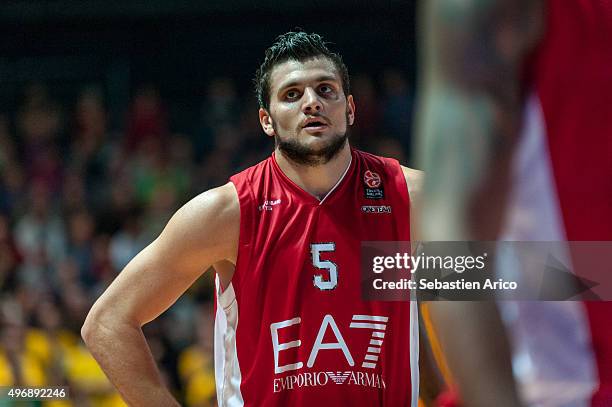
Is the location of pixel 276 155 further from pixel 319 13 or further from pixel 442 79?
pixel 319 13

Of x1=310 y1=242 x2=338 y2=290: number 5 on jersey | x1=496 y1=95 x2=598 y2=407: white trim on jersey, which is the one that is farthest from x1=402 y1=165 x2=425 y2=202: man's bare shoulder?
x1=496 y1=95 x2=598 y2=407: white trim on jersey

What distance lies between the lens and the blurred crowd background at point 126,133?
7.90m

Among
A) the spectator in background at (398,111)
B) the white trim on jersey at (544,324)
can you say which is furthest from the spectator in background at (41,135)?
the white trim on jersey at (544,324)

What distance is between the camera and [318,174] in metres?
4.30

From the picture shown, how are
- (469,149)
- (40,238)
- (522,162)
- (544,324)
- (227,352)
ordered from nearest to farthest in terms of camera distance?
1. (469,149)
2. (522,162)
3. (544,324)
4. (227,352)
5. (40,238)

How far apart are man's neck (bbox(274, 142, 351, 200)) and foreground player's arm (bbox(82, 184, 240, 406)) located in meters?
0.28

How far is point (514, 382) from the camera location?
1.42 metres

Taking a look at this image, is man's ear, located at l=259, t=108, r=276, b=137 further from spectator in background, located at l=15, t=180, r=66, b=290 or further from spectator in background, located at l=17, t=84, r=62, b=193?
spectator in background, located at l=17, t=84, r=62, b=193

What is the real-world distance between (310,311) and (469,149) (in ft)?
8.80

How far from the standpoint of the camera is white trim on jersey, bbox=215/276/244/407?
4168 millimetres

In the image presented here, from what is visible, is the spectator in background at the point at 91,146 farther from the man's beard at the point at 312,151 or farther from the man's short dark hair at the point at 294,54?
the man's beard at the point at 312,151

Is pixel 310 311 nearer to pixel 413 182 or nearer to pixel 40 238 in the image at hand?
pixel 413 182

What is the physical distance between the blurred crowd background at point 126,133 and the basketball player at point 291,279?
2.94 meters

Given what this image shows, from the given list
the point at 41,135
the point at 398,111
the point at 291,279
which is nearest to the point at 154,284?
the point at 291,279
